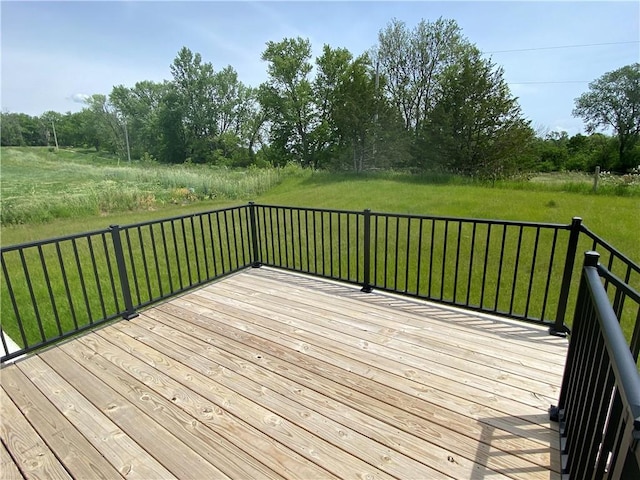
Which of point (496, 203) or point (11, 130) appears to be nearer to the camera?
point (496, 203)

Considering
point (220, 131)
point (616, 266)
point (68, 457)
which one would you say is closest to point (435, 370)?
point (68, 457)

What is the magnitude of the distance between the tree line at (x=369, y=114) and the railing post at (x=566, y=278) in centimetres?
1279

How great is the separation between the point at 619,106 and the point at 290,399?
3227 cm

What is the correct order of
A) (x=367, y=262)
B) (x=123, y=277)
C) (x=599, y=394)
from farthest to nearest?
(x=367, y=262)
(x=123, y=277)
(x=599, y=394)

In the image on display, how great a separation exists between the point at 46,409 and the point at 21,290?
3.47m

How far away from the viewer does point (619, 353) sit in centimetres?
76

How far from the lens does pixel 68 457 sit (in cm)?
147

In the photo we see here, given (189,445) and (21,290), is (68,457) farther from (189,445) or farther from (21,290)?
(21,290)

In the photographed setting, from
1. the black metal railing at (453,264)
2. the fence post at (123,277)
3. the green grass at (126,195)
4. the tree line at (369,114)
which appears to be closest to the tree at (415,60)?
the tree line at (369,114)

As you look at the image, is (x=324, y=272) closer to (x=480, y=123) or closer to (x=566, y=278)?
(x=566, y=278)

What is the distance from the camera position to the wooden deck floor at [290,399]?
1421 mm

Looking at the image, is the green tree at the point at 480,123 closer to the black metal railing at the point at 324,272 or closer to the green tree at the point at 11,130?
the black metal railing at the point at 324,272

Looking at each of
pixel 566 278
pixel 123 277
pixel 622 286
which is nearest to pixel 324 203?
pixel 123 277

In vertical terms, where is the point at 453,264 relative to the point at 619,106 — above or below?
below
